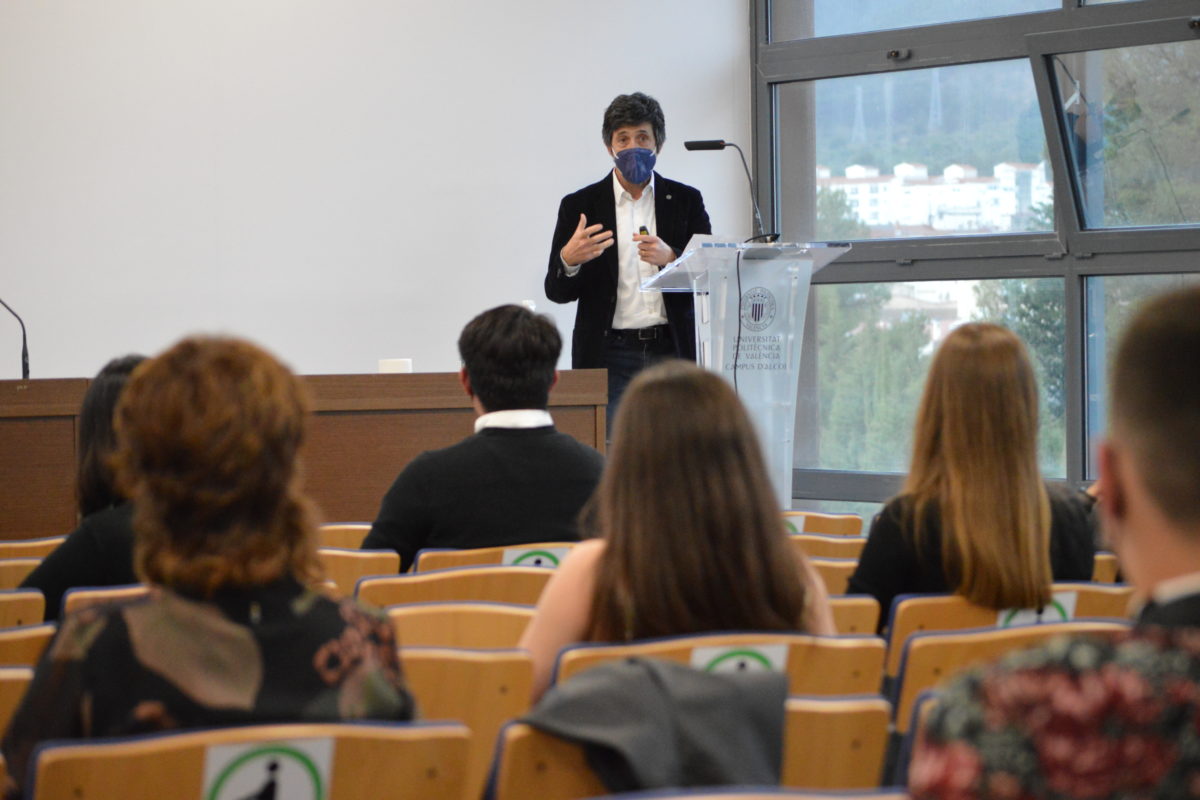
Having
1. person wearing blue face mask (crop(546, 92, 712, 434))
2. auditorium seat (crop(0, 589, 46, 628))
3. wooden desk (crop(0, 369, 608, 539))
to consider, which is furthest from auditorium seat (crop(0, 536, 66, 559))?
person wearing blue face mask (crop(546, 92, 712, 434))

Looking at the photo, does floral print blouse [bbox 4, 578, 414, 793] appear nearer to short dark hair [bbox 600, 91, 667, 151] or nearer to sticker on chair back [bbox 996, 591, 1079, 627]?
sticker on chair back [bbox 996, 591, 1079, 627]

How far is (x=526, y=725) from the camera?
128cm

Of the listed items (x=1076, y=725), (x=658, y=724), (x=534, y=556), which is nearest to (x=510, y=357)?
(x=534, y=556)

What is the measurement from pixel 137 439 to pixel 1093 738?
42.8 inches

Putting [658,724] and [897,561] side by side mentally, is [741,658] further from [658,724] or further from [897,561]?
[897,561]

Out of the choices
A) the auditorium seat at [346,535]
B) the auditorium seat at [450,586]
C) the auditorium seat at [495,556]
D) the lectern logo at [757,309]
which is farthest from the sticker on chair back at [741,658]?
the lectern logo at [757,309]

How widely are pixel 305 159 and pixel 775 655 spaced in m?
4.75

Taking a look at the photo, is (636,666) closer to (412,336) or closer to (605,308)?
(605,308)

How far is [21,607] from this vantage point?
2.07 m

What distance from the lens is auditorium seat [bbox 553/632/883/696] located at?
1551mm

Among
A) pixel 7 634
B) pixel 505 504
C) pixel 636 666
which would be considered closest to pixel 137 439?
pixel 7 634

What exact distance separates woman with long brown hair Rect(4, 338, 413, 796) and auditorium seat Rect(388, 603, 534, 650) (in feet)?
1.08

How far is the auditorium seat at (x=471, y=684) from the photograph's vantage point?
1596 mm

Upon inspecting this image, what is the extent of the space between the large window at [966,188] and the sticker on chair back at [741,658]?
5.08 metres
